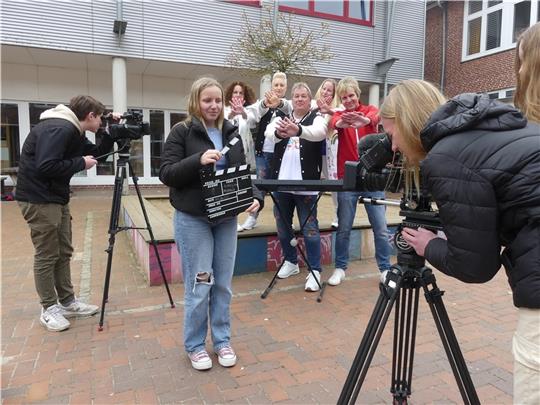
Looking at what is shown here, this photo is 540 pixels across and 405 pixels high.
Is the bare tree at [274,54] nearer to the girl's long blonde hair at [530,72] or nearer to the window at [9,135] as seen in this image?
the window at [9,135]

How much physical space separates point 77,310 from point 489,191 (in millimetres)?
3506

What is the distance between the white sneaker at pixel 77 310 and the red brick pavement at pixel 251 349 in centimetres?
10

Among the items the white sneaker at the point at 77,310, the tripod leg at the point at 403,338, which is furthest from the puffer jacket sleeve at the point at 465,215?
the white sneaker at the point at 77,310

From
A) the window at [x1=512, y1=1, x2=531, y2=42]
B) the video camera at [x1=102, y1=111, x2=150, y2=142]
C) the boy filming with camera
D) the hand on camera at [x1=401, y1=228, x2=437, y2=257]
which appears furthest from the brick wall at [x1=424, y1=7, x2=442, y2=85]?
the hand on camera at [x1=401, y1=228, x2=437, y2=257]

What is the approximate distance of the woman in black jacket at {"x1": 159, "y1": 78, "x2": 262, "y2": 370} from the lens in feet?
8.86

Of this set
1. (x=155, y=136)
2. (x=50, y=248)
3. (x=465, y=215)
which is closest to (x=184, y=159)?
(x=50, y=248)

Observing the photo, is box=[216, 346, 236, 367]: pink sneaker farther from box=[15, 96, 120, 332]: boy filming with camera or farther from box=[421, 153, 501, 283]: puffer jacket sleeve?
box=[421, 153, 501, 283]: puffer jacket sleeve

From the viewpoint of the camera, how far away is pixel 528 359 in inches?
52.8

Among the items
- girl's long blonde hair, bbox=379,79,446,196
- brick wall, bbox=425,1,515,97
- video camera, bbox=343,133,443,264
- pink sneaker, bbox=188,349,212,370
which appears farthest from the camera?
brick wall, bbox=425,1,515,97

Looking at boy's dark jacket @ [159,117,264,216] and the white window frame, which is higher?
the white window frame

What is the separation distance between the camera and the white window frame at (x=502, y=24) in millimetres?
13641

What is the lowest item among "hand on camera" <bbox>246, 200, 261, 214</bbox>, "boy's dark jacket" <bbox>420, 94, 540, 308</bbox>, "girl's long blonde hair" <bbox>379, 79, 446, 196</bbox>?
"hand on camera" <bbox>246, 200, 261, 214</bbox>

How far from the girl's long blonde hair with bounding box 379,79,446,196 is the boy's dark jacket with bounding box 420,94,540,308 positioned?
0.18 meters

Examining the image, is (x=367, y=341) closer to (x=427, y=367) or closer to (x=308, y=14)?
(x=427, y=367)
